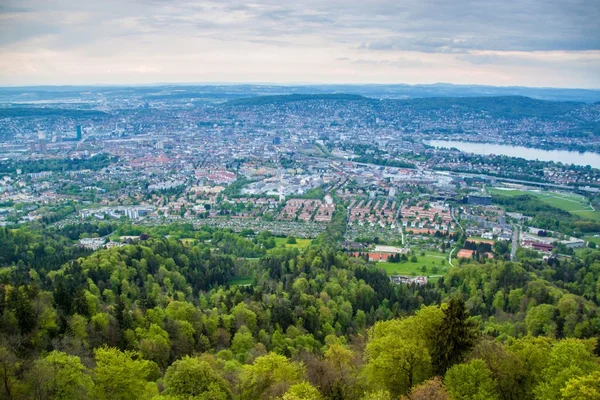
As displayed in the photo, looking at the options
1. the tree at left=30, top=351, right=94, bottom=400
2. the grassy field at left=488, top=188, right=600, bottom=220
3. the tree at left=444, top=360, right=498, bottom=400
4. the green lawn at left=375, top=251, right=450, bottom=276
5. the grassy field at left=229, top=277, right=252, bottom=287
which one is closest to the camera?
the tree at left=444, top=360, right=498, bottom=400

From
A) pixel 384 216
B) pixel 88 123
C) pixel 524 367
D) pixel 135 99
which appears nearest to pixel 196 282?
pixel 524 367

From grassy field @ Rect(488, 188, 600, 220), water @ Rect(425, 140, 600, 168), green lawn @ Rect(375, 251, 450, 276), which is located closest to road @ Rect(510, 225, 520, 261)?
green lawn @ Rect(375, 251, 450, 276)

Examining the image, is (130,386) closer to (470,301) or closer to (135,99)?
(470,301)

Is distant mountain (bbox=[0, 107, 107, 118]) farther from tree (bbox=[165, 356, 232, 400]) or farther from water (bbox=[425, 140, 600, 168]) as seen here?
tree (bbox=[165, 356, 232, 400])

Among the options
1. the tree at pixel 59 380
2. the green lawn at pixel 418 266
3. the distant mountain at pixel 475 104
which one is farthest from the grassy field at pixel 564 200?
the distant mountain at pixel 475 104

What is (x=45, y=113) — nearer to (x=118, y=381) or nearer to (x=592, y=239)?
(x=592, y=239)

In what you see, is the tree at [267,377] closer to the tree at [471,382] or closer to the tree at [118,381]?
the tree at [118,381]
